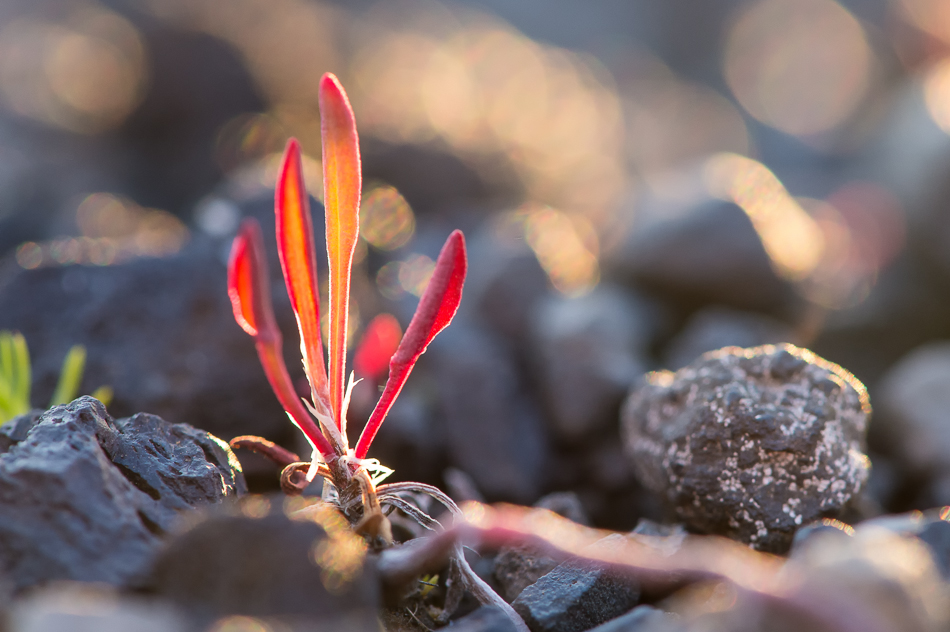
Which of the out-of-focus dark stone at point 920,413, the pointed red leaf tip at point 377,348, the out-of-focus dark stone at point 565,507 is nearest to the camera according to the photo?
the out-of-focus dark stone at point 565,507

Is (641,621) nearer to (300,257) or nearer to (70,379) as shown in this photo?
(300,257)

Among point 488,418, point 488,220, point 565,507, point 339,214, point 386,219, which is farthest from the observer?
point 488,220

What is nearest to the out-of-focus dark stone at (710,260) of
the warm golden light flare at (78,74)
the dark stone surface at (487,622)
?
the dark stone surface at (487,622)

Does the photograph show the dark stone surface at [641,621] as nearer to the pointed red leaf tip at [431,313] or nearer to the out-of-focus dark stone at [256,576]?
the out-of-focus dark stone at [256,576]

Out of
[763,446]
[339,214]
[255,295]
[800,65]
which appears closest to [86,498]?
[255,295]

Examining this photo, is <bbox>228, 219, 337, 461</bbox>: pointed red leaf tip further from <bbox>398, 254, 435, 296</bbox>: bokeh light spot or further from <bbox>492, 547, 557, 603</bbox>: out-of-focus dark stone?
<bbox>398, 254, 435, 296</bbox>: bokeh light spot

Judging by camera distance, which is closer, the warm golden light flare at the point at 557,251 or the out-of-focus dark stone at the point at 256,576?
the out-of-focus dark stone at the point at 256,576

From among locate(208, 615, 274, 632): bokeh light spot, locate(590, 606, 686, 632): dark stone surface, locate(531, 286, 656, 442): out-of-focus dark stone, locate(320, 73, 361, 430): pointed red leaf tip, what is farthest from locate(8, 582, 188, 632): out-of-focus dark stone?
locate(531, 286, 656, 442): out-of-focus dark stone
